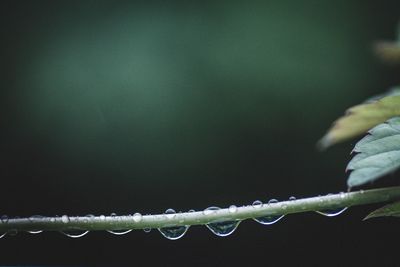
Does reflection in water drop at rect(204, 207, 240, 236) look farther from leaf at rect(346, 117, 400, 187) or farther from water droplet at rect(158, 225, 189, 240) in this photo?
leaf at rect(346, 117, 400, 187)

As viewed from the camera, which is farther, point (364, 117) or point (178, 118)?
point (178, 118)

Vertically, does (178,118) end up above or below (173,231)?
above

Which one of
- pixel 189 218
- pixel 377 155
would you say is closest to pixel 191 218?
pixel 189 218

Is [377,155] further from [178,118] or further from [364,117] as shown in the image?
[178,118]

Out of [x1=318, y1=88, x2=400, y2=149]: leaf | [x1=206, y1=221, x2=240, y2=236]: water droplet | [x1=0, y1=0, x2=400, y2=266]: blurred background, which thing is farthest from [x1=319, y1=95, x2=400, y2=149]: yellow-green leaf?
[x1=0, y1=0, x2=400, y2=266]: blurred background

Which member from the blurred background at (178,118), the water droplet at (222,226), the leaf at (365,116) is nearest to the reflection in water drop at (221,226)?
the water droplet at (222,226)

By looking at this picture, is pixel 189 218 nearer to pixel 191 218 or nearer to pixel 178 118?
pixel 191 218

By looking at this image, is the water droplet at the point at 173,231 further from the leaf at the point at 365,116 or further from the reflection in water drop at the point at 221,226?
the leaf at the point at 365,116

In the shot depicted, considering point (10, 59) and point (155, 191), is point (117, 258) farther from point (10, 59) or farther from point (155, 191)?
point (10, 59)
